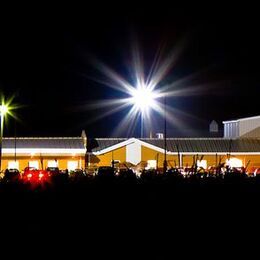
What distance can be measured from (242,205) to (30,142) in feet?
126

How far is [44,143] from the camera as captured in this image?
48.6m

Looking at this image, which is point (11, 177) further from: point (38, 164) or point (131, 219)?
point (38, 164)

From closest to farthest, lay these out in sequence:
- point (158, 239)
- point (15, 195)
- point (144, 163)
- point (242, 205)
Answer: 1. point (158, 239)
2. point (242, 205)
3. point (15, 195)
4. point (144, 163)

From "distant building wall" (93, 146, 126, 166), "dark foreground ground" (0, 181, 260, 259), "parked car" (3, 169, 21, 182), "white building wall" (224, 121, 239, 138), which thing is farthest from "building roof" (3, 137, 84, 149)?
"dark foreground ground" (0, 181, 260, 259)

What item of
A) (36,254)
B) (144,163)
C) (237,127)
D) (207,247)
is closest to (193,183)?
(207,247)

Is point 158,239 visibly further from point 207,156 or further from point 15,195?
point 207,156

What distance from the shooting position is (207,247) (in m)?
9.12

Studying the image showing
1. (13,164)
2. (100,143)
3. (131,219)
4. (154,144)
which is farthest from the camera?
(100,143)

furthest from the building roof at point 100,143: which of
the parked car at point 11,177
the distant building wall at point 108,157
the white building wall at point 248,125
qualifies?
the parked car at point 11,177

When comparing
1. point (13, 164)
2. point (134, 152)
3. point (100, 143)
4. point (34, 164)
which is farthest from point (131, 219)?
point (100, 143)

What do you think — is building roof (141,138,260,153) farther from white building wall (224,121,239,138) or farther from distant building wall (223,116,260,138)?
white building wall (224,121,239,138)

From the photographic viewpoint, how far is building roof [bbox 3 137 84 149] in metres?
47.8

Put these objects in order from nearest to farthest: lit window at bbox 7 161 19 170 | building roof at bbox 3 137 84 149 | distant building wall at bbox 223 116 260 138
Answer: lit window at bbox 7 161 19 170
building roof at bbox 3 137 84 149
distant building wall at bbox 223 116 260 138


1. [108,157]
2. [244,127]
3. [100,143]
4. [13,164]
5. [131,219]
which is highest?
[244,127]
